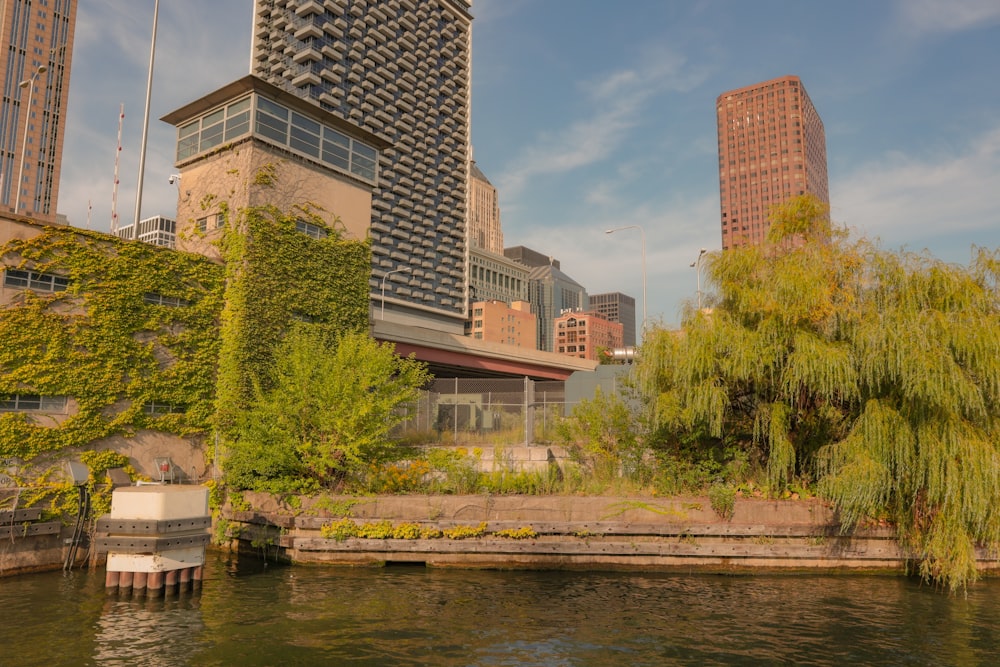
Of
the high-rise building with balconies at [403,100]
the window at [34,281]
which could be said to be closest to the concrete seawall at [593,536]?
the window at [34,281]

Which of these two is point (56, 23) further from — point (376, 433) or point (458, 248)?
point (376, 433)

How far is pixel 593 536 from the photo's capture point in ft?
62.4

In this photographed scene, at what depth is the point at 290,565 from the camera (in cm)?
1922

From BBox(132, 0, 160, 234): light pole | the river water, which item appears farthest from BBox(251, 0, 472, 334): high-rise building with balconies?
the river water

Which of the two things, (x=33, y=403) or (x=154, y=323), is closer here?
(x=33, y=403)

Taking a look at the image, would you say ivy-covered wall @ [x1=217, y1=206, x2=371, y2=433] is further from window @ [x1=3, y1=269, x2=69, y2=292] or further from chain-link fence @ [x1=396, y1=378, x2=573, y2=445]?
window @ [x1=3, y1=269, x2=69, y2=292]

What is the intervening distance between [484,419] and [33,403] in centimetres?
1567

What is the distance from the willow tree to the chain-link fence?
595 cm

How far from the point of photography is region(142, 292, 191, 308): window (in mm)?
21994

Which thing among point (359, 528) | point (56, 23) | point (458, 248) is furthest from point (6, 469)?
point (56, 23)

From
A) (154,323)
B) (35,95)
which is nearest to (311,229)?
(154,323)

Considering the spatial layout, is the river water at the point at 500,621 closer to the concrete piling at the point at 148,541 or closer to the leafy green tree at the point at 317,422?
the concrete piling at the point at 148,541

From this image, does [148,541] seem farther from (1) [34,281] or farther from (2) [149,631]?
(1) [34,281]

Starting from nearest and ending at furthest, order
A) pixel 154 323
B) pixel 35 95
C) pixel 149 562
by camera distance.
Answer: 1. pixel 149 562
2. pixel 154 323
3. pixel 35 95
